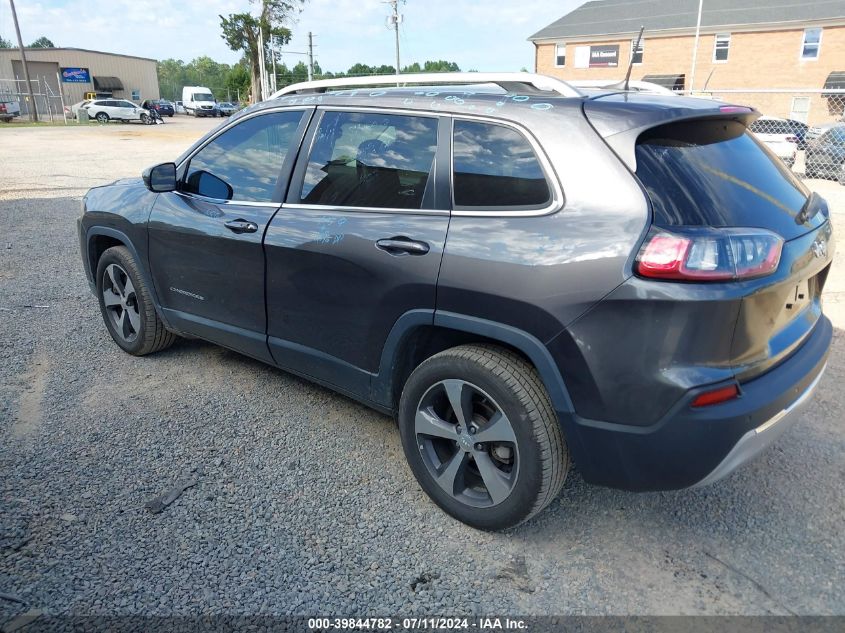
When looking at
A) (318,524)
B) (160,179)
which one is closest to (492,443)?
(318,524)

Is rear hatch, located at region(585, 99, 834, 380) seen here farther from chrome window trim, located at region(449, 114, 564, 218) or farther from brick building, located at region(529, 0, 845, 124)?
brick building, located at region(529, 0, 845, 124)

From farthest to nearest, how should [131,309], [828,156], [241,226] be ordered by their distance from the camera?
[828,156] → [131,309] → [241,226]

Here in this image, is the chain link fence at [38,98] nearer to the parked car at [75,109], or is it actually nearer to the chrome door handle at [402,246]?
the parked car at [75,109]

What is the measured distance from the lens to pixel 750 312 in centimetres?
221

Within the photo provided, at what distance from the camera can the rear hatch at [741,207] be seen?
2234 millimetres

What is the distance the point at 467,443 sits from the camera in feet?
8.87

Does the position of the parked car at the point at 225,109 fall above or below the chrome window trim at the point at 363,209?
above

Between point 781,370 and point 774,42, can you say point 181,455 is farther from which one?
point 774,42

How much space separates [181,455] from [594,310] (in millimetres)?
2276

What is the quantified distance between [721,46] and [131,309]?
4295 cm

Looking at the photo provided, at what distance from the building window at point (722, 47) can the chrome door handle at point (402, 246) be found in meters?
43.1

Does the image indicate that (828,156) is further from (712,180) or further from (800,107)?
(800,107)

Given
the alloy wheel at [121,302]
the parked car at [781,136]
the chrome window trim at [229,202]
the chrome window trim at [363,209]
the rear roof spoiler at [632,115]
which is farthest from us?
the parked car at [781,136]

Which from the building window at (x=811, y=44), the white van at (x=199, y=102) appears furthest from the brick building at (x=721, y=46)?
the white van at (x=199, y=102)
